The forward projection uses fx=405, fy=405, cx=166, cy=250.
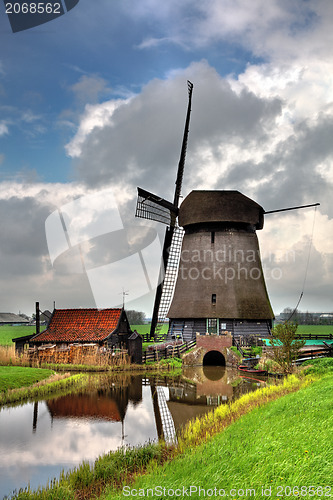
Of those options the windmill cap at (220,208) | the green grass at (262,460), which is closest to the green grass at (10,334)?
the windmill cap at (220,208)

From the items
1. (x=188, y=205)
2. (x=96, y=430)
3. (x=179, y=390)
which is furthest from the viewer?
(x=188, y=205)

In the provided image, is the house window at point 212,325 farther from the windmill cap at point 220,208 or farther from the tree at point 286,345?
the tree at point 286,345

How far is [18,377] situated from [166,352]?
9.68 m

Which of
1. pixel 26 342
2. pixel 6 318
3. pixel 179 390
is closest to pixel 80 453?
pixel 179 390

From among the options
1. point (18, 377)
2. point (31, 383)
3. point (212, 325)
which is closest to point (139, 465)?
point (31, 383)

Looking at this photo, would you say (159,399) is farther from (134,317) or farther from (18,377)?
(134,317)

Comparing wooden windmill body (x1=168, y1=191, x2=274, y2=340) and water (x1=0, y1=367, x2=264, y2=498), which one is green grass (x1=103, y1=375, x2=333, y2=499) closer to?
water (x1=0, y1=367, x2=264, y2=498)

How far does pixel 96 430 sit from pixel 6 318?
3537 inches

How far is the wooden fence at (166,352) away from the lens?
22.6m

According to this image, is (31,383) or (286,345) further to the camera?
(286,345)

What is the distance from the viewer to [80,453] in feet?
27.6

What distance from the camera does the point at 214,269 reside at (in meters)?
27.4

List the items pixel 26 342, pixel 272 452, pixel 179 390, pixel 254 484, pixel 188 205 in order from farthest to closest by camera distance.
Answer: pixel 188 205 → pixel 26 342 → pixel 179 390 → pixel 272 452 → pixel 254 484

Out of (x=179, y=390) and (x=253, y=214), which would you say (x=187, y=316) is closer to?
(x=253, y=214)
